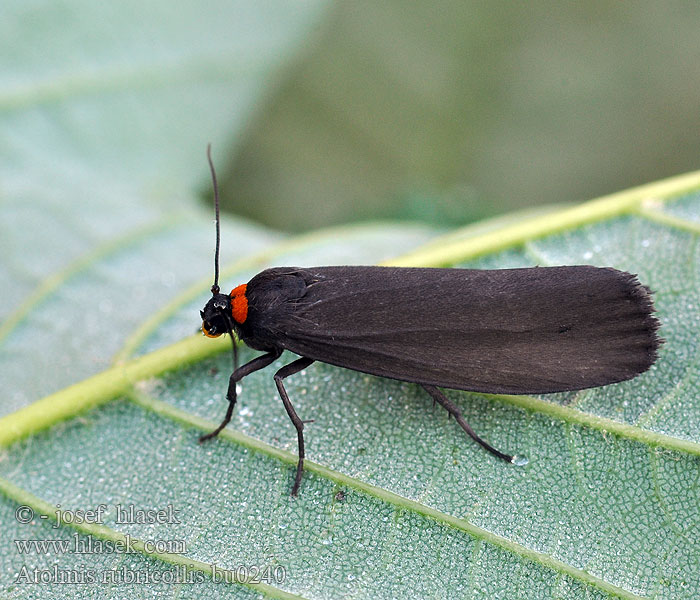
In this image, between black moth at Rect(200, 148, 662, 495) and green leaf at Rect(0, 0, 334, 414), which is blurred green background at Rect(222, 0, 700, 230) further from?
black moth at Rect(200, 148, 662, 495)

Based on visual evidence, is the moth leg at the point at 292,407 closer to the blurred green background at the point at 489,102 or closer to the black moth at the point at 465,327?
the black moth at the point at 465,327

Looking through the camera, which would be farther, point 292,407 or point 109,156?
point 109,156

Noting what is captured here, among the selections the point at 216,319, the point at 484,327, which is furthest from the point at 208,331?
the point at 484,327

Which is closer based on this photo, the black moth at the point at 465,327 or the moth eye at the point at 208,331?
the black moth at the point at 465,327

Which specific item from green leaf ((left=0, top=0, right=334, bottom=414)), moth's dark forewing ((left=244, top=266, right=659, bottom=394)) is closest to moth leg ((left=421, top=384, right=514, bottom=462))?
moth's dark forewing ((left=244, top=266, right=659, bottom=394))

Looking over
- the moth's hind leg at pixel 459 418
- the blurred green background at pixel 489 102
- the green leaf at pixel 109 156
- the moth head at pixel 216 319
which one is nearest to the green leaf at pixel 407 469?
the moth's hind leg at pixel 459 418

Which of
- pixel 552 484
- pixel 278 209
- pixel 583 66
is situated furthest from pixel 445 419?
pixel 583 66

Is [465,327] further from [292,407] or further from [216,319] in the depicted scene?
[216,319]
